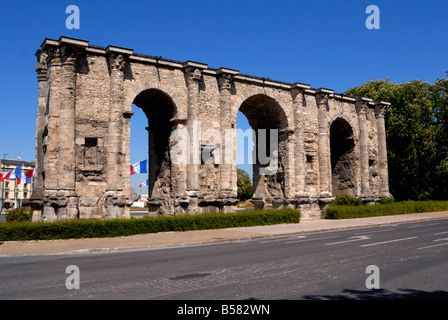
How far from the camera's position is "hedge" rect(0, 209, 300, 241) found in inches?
619

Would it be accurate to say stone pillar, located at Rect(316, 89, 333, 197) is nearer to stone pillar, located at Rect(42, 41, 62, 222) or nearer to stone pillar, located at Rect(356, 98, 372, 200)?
stone pillar, located at Rect(356, 98, 372, 200)

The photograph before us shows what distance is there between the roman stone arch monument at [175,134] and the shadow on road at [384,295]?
15.6 meters

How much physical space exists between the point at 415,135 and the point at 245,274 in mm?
35444

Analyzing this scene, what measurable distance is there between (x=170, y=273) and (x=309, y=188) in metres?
21.9

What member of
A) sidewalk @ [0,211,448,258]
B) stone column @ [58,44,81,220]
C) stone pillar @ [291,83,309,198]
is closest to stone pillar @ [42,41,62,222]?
stone column @ [58,44,81,220]

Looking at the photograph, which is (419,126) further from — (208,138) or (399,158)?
(208,138)

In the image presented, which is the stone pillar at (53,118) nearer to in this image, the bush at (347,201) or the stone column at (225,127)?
the stone column at (225,127)

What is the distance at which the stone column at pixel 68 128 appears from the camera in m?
19.2

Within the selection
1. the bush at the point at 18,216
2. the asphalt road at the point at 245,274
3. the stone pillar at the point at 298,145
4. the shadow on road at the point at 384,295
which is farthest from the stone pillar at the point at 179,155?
the shadow on road at the point at 384,295

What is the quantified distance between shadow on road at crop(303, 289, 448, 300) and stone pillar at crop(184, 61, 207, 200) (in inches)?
660

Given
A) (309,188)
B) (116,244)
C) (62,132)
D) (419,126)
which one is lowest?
(116,244)
